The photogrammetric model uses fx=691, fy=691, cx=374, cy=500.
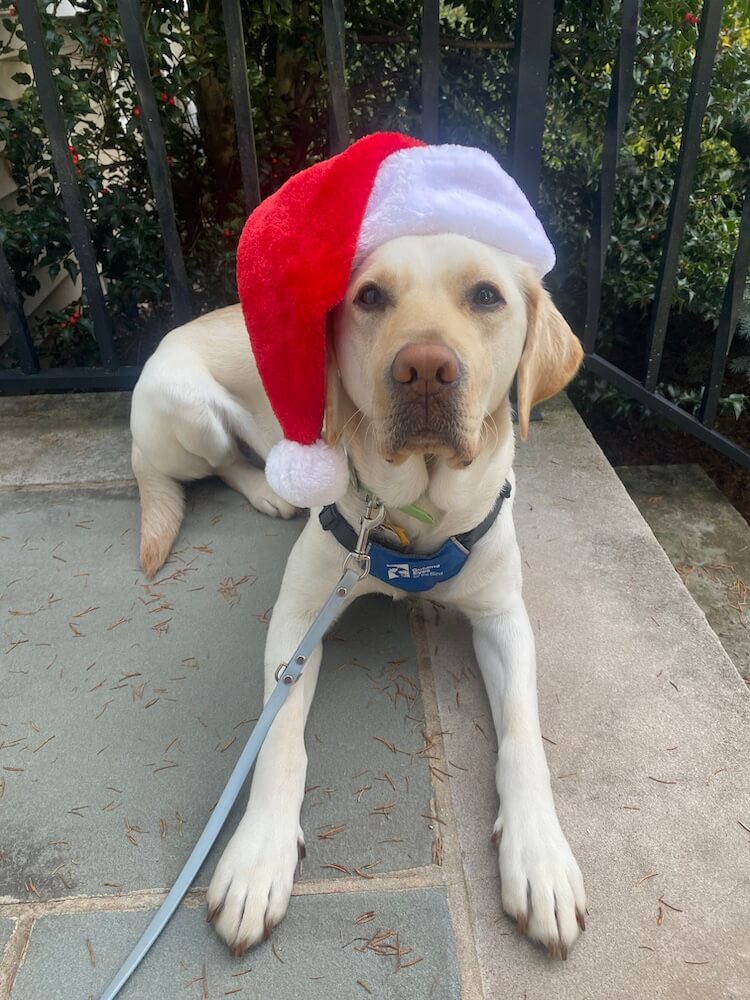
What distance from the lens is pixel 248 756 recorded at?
1455mm

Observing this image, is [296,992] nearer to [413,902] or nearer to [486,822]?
[413,902]

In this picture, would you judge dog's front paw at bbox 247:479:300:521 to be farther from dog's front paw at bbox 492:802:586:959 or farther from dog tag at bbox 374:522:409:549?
dog's front paw at bbox 492:802:586:959

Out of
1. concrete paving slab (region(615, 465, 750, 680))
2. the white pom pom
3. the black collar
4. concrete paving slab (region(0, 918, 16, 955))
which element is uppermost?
the white pom pom

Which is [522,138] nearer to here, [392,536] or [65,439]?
[392,536]

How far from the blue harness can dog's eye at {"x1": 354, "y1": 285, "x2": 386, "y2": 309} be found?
1.86 ft

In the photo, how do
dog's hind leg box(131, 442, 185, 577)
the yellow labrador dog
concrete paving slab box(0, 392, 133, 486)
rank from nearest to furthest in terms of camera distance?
the yellow labrador dog
dog's hind leg box(131, 442, 185, 577)
concrete paving slab box(0, 392, 133, 486)

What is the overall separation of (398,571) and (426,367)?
59 cm

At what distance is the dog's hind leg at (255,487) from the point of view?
2.51 metres

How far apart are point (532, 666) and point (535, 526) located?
762 mm

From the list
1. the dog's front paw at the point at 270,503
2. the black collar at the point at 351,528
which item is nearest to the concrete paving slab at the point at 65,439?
the dog's front paw at the point at 270,503

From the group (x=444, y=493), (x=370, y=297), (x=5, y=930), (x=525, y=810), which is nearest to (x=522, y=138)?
(x=370, y=297)

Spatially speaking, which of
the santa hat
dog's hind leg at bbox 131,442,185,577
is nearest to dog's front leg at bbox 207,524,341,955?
the santa hat

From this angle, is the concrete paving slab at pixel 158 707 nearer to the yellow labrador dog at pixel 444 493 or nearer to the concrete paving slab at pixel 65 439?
the yellow labrador dog at pixel 444 493

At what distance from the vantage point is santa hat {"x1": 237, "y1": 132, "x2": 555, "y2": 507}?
1.43 meters
